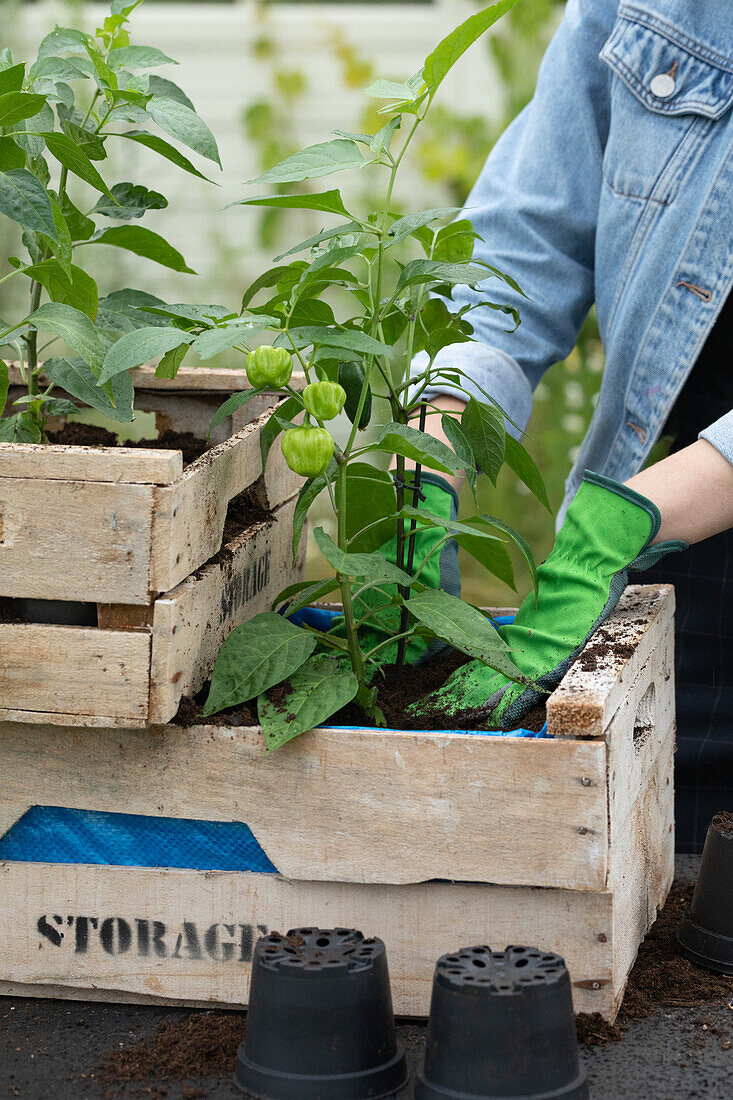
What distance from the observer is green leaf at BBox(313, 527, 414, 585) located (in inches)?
31.3

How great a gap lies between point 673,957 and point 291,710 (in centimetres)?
38

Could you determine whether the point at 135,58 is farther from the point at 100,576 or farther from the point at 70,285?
the point at 100,576

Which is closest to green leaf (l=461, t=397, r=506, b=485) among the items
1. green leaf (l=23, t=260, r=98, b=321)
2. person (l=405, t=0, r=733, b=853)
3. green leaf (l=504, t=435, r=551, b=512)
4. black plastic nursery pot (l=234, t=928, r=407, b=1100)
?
green leaf (l=504, t=435, r=551, b=512)

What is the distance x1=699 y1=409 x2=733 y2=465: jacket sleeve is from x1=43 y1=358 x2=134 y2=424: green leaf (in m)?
0.52

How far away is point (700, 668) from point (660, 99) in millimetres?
663

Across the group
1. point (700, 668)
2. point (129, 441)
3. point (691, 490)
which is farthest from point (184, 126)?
point (700, 668)

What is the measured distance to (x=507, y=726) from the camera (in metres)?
0.91

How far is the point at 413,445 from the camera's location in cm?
79

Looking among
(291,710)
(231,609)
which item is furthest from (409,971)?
(231,609)

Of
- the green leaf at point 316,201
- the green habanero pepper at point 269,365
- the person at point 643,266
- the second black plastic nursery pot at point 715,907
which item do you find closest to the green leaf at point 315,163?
the green leaf at point 316,201

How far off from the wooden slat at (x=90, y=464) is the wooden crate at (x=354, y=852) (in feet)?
0.65

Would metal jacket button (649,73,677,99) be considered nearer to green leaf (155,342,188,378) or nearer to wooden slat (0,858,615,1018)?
green leaf (155,342,188,378)

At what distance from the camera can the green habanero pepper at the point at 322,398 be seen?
2.58 feet

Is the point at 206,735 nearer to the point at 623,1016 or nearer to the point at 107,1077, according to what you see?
the point at 107,1077
